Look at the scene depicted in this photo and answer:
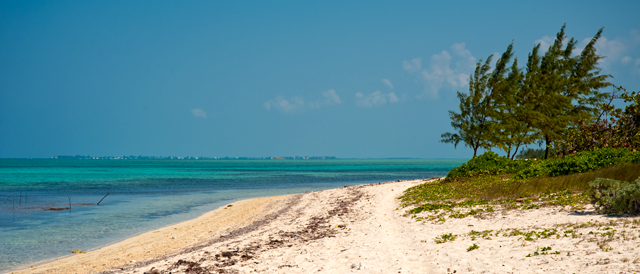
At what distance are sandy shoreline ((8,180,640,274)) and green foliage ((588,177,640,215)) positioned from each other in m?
0.44

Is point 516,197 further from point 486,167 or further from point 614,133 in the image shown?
point 614,133

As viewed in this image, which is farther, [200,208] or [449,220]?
[200,208]

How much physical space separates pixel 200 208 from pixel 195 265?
711 inches

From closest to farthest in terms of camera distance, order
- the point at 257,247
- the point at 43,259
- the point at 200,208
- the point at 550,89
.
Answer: the point at 257,247
the point at 43,259
the point at 200,208
the point at 550,89

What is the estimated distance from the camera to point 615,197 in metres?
9.61

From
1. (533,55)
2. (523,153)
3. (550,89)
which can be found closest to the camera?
(550,89)

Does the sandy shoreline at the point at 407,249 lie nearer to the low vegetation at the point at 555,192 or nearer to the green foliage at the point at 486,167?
the low vegetation at the point at 555,192

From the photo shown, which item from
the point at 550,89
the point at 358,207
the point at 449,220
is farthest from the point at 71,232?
the point at 550,89

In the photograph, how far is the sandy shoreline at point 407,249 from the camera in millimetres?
6988

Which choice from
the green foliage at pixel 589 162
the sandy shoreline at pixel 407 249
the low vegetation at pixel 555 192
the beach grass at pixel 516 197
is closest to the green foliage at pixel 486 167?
the low vegetation at pixel 555 192

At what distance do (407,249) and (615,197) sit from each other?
5.47 metres

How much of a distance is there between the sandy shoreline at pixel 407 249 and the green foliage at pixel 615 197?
438mm

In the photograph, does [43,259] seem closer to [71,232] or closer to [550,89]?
[71,232]

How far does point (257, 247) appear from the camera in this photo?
1062 cm
